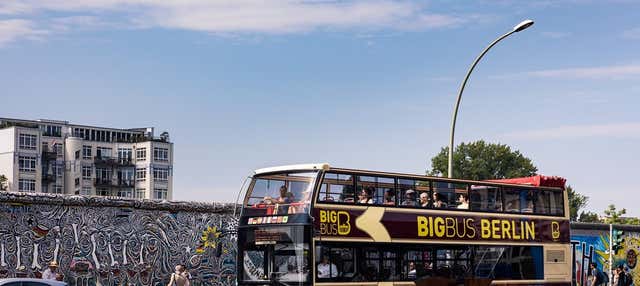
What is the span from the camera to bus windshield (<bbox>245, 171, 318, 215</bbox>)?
750 inches

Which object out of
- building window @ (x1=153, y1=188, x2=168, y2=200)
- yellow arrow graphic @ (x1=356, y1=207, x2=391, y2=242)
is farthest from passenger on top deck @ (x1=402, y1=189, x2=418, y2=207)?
building window @ (x1=153, y1=188, x2=168, y2=200)

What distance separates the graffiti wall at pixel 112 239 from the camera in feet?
79.6

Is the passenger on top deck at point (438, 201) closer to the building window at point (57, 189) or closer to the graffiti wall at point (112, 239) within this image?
the graffiti wall at point (112, 239)

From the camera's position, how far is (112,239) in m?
26.1

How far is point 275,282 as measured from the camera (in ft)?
62.5

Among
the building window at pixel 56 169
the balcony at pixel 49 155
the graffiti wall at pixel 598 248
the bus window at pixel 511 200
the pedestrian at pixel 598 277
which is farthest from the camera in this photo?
the building window at pixel 56 169

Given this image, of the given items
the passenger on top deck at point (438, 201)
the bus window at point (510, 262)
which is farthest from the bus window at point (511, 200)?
the passenger on top deck at point (438, 201)

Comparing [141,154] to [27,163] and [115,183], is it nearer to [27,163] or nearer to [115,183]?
[115,183]

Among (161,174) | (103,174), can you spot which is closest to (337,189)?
(161,174)

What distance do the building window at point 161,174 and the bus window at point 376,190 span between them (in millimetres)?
141675

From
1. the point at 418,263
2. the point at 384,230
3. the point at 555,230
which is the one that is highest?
the point at 384,230

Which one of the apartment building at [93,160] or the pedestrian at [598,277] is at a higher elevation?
Result: the apartment building at [93,160]

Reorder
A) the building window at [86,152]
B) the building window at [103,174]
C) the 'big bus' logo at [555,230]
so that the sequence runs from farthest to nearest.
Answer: the building window at [103,174] < the building window at [86,152] < the 'big bus' logo at [555,230]

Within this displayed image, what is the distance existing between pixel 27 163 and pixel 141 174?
20576 mm
